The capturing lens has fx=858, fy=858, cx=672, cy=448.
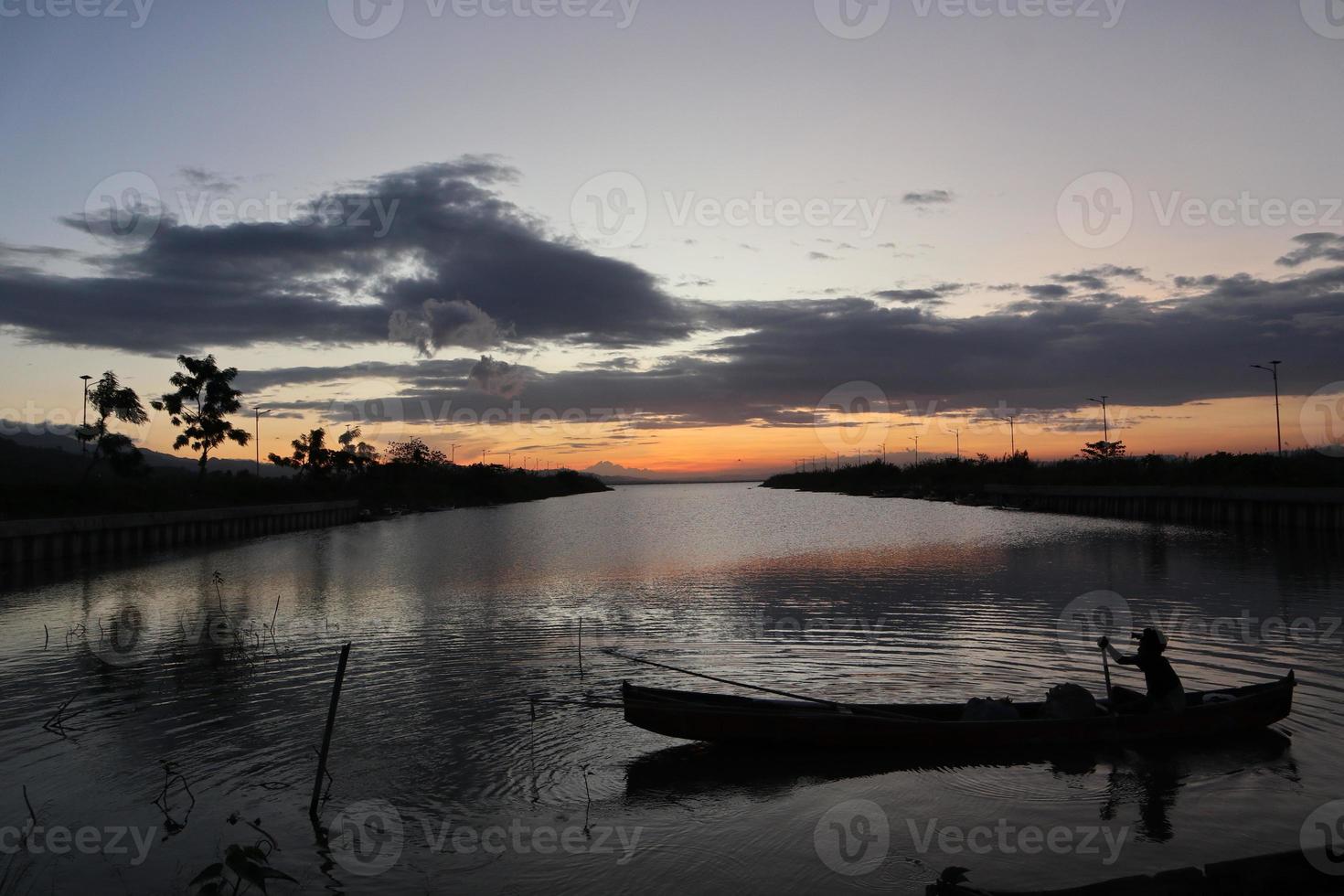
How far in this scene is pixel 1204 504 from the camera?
2916 inches

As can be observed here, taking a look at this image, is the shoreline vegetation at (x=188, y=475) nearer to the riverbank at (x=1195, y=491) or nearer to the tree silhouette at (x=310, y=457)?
the tree silhouette at (x=310, y=457)

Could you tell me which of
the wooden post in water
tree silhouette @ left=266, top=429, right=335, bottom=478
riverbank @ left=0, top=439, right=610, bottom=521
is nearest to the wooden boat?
the wooden post in water

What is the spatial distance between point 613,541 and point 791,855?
58.2 meters

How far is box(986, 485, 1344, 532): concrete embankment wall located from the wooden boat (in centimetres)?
5090

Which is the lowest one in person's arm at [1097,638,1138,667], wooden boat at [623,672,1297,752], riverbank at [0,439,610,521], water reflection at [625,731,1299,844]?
water reflection at [625,731,1299,844]

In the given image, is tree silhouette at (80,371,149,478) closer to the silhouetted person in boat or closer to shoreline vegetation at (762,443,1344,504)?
the silhouetted person in boat

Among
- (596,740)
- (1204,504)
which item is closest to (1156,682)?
(596,740)

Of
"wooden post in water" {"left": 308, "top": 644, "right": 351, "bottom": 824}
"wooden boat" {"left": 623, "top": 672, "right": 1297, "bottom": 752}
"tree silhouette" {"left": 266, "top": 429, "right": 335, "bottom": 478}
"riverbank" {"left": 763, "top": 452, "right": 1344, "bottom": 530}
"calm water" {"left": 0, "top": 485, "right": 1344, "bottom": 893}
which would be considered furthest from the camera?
"tree silhouette" {"left": 266, "top": 429, "right": 335, "bottom": 478}

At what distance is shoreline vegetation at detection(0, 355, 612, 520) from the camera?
58094 millimetres

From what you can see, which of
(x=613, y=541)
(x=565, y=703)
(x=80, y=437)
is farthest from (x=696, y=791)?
(x=80, y=437)

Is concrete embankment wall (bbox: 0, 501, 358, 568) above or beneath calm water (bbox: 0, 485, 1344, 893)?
above

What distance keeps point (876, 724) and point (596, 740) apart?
4.95 meters

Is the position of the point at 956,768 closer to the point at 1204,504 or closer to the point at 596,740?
the point at 596,740

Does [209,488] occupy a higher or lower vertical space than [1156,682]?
higher
